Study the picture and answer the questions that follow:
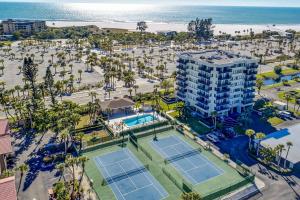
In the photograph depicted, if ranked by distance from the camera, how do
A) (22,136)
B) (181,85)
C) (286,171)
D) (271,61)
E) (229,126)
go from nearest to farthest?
(286,171) < (22,136) < (229,126) < (181,85) < (271,61)

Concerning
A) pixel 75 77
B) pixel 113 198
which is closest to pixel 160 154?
pixel 113 198

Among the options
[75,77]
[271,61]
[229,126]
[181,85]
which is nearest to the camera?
[229,126]

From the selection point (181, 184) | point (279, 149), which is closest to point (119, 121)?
point (181, 184)

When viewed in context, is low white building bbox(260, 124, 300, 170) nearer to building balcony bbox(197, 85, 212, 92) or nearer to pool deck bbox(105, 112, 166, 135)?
building balcony bbox(197, 85, 212, 92)

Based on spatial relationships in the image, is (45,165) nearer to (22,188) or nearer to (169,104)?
(22,188)

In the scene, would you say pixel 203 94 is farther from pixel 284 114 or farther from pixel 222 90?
pixel 284 114

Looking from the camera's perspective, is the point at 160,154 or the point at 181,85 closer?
the point at 160,154

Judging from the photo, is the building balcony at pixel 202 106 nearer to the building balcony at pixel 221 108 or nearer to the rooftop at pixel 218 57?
the building balcony at pixel 221 108
